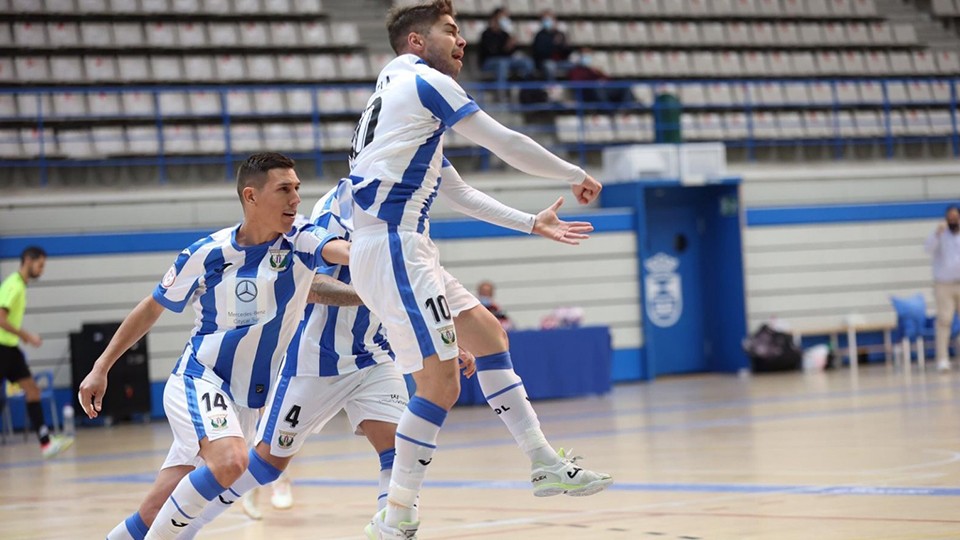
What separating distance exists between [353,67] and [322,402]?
46.8 ft

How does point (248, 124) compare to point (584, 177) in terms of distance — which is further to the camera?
point (248, 124)

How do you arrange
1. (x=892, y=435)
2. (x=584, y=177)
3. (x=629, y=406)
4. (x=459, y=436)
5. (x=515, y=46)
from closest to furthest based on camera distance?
(x=584, y=177) < (x=892, y=435) < (x=459, y=436) < (x=629, y=406) < (x=515, y=46)

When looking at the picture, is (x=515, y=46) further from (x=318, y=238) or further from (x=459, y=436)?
(x=318, y=238)

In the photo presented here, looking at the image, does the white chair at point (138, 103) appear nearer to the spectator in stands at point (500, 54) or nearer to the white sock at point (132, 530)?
the spectator in stands at point (500, 54)

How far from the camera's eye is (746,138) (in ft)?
72.2

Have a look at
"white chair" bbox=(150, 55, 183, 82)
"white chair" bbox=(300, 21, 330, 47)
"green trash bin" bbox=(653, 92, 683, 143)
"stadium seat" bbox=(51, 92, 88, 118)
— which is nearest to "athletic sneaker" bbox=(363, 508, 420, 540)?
"stadium seat" bbox=(51, 92, 88, 118)

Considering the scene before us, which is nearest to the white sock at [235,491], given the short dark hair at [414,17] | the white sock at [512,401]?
the white sock at [512,401]

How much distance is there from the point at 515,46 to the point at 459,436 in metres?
9.12

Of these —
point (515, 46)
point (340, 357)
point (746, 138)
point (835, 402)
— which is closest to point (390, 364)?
point (340, 357)

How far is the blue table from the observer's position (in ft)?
55.7

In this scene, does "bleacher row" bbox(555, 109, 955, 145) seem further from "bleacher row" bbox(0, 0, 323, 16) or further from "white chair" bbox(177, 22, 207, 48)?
"white chair" bbox(177, 22, 207, 48)

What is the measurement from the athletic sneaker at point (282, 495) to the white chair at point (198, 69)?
11.6 metres

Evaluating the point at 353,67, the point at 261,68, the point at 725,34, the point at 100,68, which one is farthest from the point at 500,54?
the point at 100,68

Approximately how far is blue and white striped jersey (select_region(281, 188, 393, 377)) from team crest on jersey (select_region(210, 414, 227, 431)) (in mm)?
864
